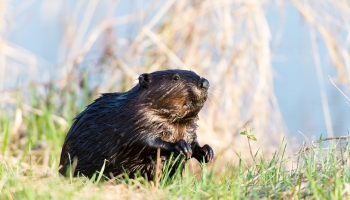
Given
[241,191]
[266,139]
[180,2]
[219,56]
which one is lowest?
[241,191]

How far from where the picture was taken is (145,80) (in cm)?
391

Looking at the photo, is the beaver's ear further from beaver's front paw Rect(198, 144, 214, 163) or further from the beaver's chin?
beaver's front paw Rect(198, 144, 214, 163)

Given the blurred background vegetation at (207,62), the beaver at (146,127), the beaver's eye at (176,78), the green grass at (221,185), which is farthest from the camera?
the blurred background vegetation at (207,62)

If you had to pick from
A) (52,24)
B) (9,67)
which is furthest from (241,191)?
(52,24)

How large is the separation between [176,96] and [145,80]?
0.67 feet

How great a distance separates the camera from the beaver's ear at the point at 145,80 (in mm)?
3889

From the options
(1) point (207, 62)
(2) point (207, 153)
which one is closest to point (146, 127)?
(2) point (207, 153)

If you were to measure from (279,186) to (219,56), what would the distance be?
170 inches

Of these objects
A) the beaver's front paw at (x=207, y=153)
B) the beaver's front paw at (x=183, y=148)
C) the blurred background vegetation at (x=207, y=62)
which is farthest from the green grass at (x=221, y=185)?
the blurred background vegetation at (x=207, y=62)

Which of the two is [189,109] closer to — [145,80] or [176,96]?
[176,96]

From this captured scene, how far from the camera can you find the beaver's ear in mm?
3889

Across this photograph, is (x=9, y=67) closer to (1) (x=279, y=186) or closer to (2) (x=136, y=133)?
(2) (x=136, y=133)

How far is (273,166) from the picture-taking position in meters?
3.23

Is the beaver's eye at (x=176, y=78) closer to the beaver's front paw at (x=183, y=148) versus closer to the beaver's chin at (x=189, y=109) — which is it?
the beaver's chin at (x=189, y=109)
